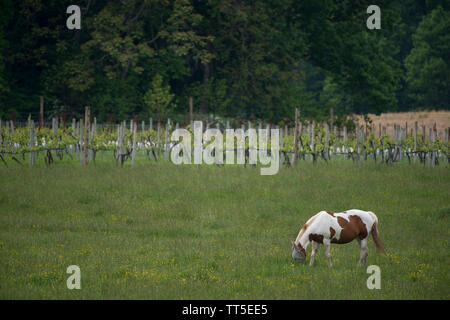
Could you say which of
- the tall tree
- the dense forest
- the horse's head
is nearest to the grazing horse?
the horse's head

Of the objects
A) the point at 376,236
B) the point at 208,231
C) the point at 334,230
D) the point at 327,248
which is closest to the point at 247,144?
the point at 208,231

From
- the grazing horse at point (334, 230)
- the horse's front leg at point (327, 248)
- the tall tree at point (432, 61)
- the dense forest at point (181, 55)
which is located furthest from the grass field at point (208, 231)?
the tall tree at point (432, 61)

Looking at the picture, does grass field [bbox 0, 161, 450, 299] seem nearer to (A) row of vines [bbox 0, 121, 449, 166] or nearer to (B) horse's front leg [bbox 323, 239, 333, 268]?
(B) horse's front leg [bbox 323, 239, 333, 268]

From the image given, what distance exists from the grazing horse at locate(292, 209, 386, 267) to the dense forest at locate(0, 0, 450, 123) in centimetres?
3461

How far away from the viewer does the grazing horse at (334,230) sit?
11391 millimetres

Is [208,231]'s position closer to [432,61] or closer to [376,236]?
[376,236]

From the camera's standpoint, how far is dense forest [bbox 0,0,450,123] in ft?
150

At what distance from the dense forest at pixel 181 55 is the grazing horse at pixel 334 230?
3461cm

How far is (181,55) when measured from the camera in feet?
162

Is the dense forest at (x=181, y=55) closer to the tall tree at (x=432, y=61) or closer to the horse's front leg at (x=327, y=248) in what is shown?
the tall tree at (x=432, y=61)

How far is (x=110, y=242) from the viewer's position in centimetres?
1428

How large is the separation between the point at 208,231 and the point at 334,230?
5.24 m
